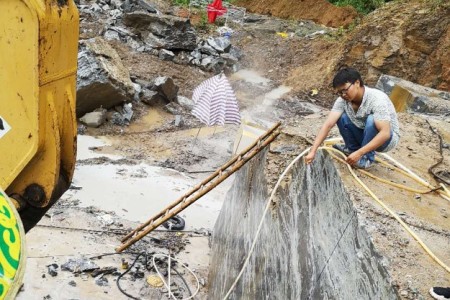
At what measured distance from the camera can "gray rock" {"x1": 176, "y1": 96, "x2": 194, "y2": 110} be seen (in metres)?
13.2

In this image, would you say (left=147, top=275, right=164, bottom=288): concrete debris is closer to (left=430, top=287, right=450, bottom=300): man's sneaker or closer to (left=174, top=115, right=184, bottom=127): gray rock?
(left=430, top=287, right=450, bottom=300): man's sneaker

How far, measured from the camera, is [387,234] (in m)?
2.96

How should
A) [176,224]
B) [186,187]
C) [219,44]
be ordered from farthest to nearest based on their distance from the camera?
[219,44], [186,187], [176,224]

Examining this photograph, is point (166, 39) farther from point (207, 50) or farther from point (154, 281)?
point (154, 281)

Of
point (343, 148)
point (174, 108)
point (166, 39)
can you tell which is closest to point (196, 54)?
point (166, 39)

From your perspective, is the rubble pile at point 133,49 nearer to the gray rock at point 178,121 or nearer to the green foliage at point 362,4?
the gray rock at point 178,121

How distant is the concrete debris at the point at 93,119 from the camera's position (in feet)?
37.3

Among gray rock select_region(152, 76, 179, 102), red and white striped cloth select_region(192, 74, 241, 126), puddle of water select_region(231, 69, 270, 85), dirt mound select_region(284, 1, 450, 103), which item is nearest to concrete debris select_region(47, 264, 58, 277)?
red and white striped cloth select_region(192, 74, 241, 126)

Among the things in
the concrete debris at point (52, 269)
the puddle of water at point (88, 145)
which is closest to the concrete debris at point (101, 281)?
the concrete debris at point (52, 269)

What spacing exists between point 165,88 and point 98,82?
2096 mm

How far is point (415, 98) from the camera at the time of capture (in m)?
8.47

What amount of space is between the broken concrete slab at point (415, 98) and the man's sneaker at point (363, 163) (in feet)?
14.3

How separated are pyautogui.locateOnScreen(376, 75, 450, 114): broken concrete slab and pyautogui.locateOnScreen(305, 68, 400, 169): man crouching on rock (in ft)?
13.6

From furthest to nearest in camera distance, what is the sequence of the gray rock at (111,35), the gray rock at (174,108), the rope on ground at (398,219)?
the gray rock at (111,35) → the gray rock at (174,108) → the rope on ground at (398,219)
